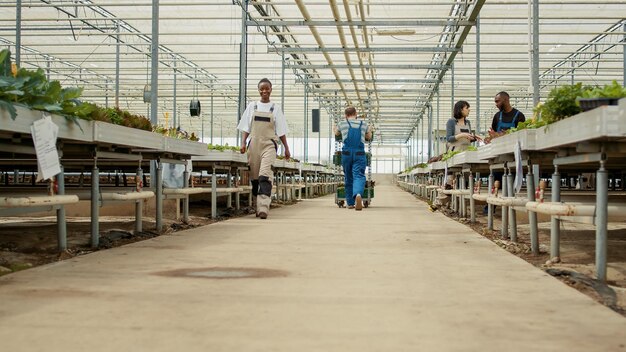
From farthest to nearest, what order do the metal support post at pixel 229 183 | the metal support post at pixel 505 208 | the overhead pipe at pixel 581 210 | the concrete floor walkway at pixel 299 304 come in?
the metal support post at pixel 229 183
the metal support post at pixel 505 208
the overhead pipe at pixel 581 210
the concrete floor walkway at pixel 299 304

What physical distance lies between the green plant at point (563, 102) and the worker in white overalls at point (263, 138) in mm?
4416

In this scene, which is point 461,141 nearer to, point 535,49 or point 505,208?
point 535,49

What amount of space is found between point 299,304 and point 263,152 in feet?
17.5

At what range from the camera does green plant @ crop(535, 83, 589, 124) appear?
3.41 metres

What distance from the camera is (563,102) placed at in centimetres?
346

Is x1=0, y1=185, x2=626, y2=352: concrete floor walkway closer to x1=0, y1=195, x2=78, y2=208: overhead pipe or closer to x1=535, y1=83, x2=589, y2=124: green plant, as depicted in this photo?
x1=0, y1=195, x2=78, y2=208: overhead pipe

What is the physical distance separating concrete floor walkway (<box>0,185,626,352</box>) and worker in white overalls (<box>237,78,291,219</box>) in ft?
11.3

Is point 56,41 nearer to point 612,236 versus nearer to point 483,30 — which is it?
point 483,30

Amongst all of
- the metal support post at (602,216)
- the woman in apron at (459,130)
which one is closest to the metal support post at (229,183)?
the woman in apron at (459,130)

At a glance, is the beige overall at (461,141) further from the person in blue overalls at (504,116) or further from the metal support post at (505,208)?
the metal support post at (505,208)

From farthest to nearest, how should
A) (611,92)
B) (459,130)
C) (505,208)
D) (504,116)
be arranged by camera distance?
(459,130), (504,116), (505,208), (611,92)

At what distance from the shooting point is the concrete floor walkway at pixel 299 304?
1907mm

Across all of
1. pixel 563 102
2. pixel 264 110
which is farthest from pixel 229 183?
pixel 563 102

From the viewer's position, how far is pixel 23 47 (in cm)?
2189
